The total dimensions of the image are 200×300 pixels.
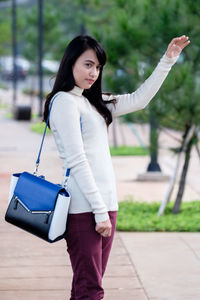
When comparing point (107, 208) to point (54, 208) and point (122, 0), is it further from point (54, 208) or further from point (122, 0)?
point (122, 0)

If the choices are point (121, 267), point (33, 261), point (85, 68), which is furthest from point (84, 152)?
point (33, 261)

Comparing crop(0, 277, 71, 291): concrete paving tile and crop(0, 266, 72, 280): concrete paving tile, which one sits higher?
crop(0, 277, 71, 291): concrete paving tile

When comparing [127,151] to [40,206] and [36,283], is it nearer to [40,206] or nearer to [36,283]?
[36,283]

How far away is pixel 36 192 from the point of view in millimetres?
3809

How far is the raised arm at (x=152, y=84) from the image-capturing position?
4055 millimetres

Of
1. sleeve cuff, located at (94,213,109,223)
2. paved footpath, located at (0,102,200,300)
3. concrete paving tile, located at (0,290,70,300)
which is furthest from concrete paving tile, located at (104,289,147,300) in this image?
sleeve cuff, located at (94,213,109,223)

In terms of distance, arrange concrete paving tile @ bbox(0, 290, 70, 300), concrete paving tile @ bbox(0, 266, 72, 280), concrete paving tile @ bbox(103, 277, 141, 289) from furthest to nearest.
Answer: concrete paving tile @ bbox(0, 266, 72, 280)
concrete paving tile @ bbox(103, 277, 141, 289)
concrete paving tile @ bbox(0, 290, 70, 300)

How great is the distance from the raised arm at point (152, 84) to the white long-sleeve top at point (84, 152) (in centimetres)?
26

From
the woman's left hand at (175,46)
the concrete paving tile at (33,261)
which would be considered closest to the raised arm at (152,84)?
the woman's left hand at (175,46)

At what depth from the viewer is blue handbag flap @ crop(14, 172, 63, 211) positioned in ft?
12.2

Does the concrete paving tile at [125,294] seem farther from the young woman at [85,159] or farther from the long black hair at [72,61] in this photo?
the long black hair at [72,61]

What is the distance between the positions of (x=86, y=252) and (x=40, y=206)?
32 centimetres

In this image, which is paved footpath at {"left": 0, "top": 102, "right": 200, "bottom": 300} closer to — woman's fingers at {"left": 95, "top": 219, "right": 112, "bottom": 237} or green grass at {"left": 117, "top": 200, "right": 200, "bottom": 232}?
green grass at {"left": 117, "top": 200, "right": 200, "bottom": 232}

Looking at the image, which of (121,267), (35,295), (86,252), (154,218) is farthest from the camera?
(154,218)
